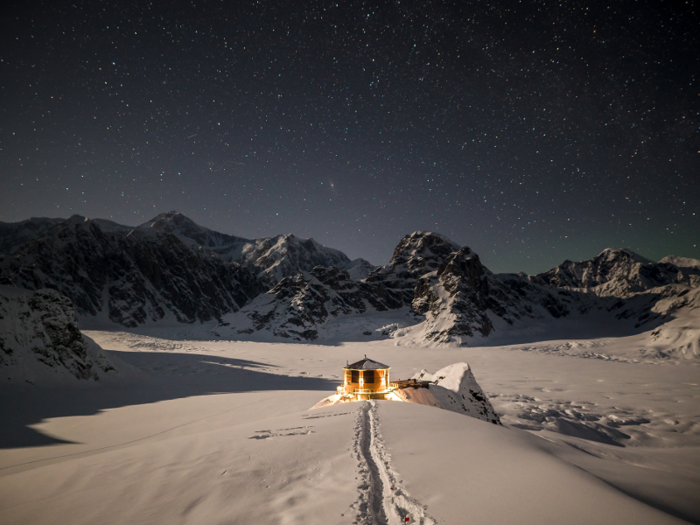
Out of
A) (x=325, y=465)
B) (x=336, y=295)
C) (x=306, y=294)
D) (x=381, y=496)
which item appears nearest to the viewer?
(x=381, y=496)

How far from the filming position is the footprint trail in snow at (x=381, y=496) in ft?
14.1

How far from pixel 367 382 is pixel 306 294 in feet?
383

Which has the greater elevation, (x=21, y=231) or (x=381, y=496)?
(x=21, y=231)

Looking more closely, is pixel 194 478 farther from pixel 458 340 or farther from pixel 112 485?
pixel 458 340

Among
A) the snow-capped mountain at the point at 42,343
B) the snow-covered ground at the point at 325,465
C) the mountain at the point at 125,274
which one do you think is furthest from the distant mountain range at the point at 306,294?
the snow-capped mountain at the point at 42,343

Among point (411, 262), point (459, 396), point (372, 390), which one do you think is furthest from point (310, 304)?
point (459, 396)

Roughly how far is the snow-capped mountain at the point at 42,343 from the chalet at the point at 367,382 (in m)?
19.4

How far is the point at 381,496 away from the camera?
16.3 feet

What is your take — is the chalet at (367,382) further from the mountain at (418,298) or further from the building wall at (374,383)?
the mountain at (418,298)

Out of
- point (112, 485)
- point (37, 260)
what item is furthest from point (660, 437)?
point (37, 260)

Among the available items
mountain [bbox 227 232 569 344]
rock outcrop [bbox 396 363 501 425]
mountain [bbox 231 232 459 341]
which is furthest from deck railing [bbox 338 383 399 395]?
mountain [bbox 231 232 459 341]

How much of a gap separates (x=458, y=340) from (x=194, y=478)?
88.6m

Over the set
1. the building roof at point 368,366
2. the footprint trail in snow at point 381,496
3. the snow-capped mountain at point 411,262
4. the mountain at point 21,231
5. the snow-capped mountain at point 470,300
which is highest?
the mountain at point 21,231

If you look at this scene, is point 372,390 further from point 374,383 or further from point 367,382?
point 367,382
